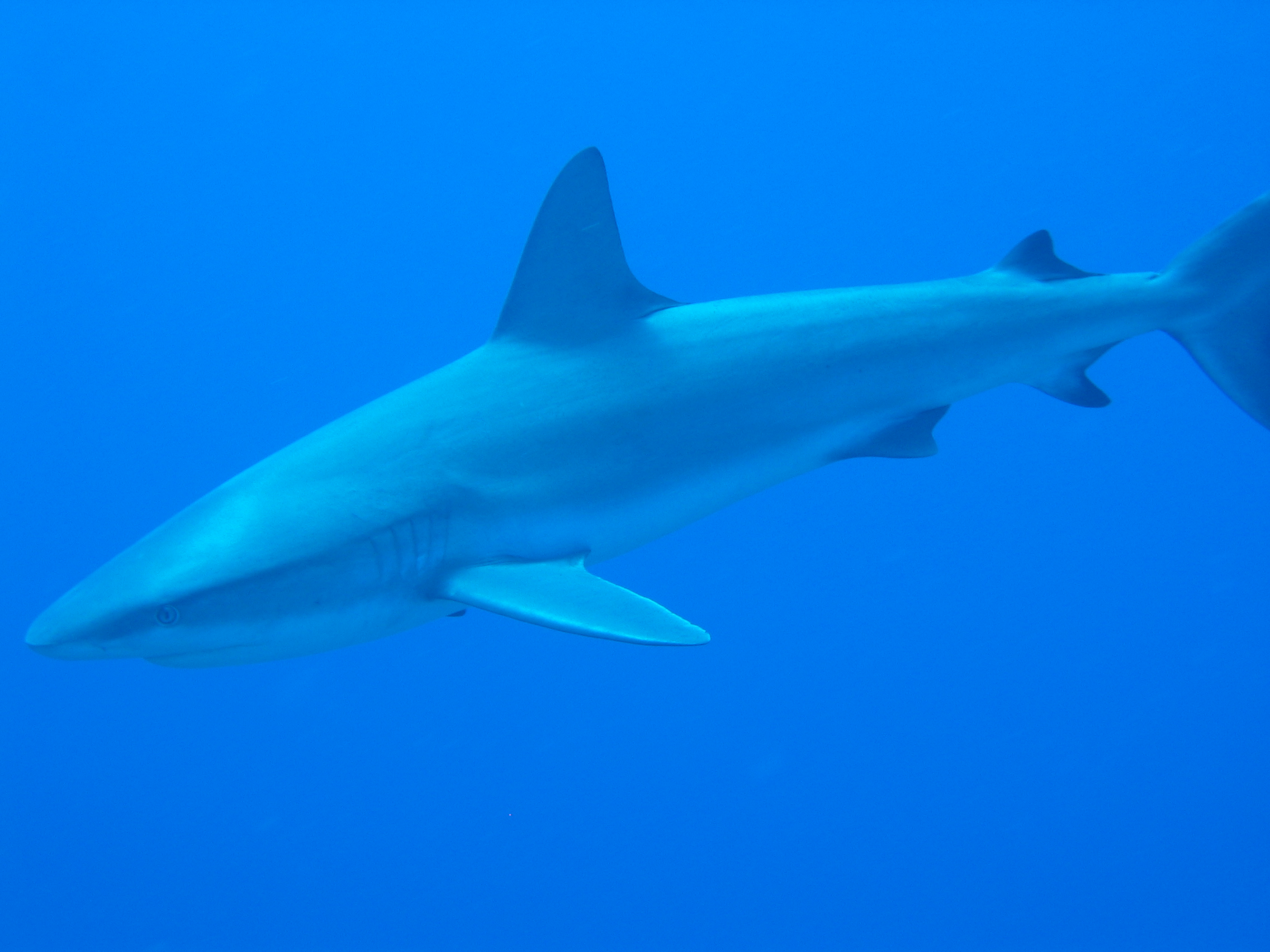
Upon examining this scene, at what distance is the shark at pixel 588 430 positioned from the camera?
219cm

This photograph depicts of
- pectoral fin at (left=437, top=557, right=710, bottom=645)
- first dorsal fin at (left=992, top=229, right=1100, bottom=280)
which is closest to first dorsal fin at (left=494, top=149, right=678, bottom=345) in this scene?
pectoral fin at (left=437, top=557, right=710, bottom=645)

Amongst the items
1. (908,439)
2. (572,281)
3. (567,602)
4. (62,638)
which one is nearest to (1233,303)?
(908,439)

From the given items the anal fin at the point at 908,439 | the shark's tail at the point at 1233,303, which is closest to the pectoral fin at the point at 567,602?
the anal fin at the point at 908,439

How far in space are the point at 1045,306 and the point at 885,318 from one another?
1.87 feet

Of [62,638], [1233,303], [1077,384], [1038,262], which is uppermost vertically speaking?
[1038,262]

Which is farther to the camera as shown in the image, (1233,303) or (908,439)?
(1233,303)

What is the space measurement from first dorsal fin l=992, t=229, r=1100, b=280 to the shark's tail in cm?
33

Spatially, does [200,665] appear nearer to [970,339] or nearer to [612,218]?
[612,218]

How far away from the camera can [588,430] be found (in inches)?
102

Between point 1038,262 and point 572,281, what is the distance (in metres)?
1.60

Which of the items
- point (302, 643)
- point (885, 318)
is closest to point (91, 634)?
point (302, 643)

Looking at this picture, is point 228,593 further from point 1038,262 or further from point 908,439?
point 1038,262

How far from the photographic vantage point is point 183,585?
6.93ft

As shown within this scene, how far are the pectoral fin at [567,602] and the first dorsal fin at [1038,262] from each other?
179cm
